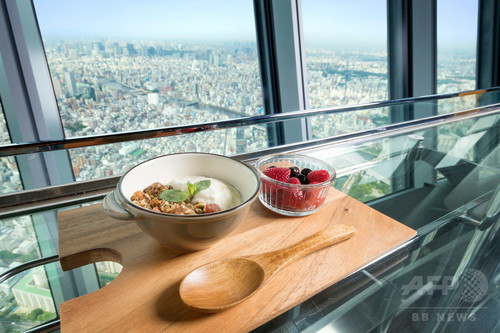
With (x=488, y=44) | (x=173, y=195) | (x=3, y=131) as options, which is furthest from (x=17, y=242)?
(x=488, y=44)

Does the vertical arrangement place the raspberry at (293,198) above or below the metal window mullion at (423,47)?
below

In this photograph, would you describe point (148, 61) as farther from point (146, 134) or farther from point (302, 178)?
point (302, 178)

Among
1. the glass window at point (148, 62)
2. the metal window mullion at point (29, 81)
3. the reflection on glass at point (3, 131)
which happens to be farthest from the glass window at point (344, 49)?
the reflection on glass at point (3, 131)

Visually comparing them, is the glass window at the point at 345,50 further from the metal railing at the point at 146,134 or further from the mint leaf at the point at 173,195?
the mint leaf at the point at 173,195

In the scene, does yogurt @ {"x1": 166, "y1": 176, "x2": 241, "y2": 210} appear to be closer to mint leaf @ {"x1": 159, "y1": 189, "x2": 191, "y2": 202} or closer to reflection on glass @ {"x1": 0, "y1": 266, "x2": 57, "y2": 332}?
mint leaf @ {"x1": 159, "y1": 189, "x2": 191, "y2": 202}

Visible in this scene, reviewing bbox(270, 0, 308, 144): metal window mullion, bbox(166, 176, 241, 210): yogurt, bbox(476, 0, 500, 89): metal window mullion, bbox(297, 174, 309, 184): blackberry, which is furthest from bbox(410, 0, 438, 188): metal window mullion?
bbox(166, 176, 241, 210): yogurt

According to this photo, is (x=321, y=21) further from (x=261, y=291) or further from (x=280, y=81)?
(x=261, y=291)
